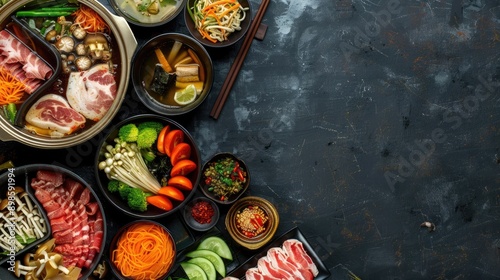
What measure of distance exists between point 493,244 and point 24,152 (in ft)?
→ 14.3

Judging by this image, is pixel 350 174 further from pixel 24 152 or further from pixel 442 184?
pixel 24 152

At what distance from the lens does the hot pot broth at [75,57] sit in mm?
4652

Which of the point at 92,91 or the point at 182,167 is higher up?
the point at 92,91

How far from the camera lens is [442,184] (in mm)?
5555

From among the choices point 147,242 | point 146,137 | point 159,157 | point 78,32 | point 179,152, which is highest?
point 78,32

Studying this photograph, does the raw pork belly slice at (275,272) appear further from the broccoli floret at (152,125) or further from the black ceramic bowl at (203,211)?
the broccoli floret at (152,125)

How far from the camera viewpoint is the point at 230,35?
17.1 ft

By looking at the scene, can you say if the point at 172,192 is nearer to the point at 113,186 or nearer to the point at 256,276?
the point at 113,186

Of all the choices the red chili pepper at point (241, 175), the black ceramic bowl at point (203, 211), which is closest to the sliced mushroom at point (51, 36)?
the black ceramic bowl at point (203, 211)

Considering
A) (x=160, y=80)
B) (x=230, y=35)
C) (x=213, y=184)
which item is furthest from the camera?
(x=230, y=35)

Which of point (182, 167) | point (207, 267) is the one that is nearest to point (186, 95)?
point (182, 167)

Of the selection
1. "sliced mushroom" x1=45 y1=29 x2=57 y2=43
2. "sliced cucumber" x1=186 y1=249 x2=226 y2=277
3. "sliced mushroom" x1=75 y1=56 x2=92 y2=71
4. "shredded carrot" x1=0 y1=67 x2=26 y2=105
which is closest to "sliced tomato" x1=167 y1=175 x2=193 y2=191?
"sliced cucumber" x1=186 y1=249 x2=226 y2=277

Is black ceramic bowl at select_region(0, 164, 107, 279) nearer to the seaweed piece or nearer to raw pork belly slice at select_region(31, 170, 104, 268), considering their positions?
raw pork belly slice at select_region(31, 170, 104, 268)

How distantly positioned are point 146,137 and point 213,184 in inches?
28.0
